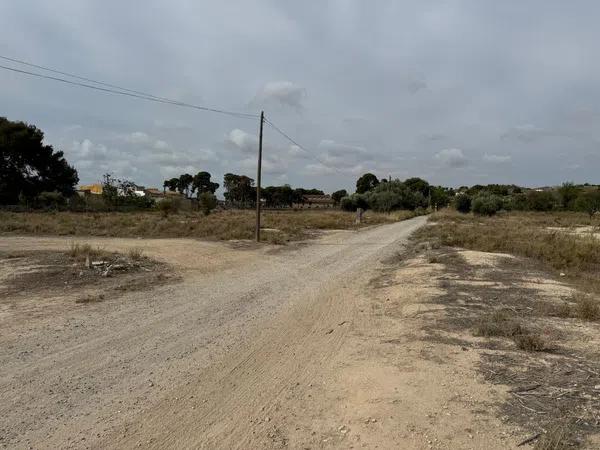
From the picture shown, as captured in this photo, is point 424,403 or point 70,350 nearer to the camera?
point 424,403

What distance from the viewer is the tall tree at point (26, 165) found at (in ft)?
203

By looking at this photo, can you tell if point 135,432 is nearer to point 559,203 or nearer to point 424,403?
point 424,403

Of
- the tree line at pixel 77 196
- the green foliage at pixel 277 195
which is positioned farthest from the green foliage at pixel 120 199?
the green foliage at pixel 277 195

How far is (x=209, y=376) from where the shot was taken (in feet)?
17.5

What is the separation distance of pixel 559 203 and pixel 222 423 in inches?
3719

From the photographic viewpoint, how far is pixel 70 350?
609 cm

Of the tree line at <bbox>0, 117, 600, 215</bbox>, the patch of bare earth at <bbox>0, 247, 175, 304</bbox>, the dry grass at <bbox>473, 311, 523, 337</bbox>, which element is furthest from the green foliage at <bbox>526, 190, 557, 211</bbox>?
the dry grass at <bbox>473, 311, 523, 337</bbox>

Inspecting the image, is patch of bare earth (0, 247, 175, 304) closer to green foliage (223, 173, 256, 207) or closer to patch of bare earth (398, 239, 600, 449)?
patch of bare earth (398, 239, 600, 449)

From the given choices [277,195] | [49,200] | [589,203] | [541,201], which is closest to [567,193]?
[541,201]

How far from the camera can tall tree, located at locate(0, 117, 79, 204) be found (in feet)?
203

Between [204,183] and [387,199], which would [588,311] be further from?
[204,183]

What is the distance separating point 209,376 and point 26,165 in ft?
232

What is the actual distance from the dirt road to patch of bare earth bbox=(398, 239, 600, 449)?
330 millimetres

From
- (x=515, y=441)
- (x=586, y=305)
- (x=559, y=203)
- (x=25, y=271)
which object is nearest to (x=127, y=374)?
(x=515, y=441)
